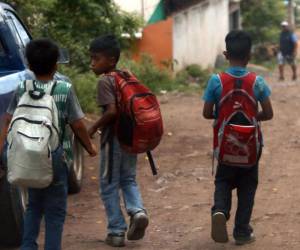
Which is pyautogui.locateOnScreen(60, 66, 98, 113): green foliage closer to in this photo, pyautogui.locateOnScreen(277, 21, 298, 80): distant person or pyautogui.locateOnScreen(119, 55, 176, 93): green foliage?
pyautogui.locateOnScreen(119, 55, 176, 93): green foliage

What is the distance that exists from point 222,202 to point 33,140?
1.88 metres

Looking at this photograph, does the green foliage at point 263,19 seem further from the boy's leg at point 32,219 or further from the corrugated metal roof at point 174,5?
the boy's leg at point 32,219

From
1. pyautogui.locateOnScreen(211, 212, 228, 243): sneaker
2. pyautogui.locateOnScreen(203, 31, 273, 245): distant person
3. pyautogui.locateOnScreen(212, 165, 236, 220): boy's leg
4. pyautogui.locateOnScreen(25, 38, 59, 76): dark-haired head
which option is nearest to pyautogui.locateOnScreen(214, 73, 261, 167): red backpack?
pyautogui.locateOnScreen(203, 31, 273, 245): distant person

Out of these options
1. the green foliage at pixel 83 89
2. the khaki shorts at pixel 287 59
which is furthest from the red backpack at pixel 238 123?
the khaki shorts at pixel 287 59

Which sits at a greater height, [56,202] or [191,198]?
[56,202]

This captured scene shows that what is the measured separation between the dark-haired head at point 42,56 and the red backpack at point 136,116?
1.06m

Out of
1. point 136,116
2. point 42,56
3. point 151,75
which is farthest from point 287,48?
point 42,56

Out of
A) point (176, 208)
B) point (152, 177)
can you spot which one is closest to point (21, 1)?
point (152, 177)

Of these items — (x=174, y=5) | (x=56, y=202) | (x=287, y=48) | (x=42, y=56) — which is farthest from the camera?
(x=174, y=5)

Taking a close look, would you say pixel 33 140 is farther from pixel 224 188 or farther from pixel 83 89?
pixel 83 89

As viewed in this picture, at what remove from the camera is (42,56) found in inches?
202

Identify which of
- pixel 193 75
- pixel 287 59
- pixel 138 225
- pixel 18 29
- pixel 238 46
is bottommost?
pixel 193 75

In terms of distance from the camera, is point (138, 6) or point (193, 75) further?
point (193, 75)

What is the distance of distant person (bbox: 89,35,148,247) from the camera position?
617 centimetres
